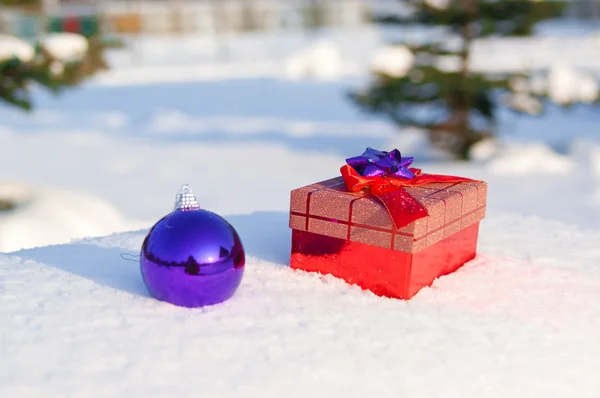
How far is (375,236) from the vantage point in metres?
2.34

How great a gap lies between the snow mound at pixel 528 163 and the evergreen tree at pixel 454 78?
488 mm

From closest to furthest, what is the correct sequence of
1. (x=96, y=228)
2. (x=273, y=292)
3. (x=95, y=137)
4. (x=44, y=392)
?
(x=44, y=392) → (x=273, y=292) → (x=96, y=228) → (x=95, y=137)

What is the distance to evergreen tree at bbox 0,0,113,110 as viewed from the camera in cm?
496

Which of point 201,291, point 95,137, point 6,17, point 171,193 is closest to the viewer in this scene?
point 201,291

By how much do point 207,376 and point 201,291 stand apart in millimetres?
405

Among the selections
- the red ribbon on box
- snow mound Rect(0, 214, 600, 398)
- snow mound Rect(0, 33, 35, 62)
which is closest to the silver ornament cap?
snow mound Rect(0, 214, 600, 398)

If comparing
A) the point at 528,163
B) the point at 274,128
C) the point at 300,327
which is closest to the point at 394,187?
the point at 300,327

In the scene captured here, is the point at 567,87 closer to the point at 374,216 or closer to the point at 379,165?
the point at 379,165

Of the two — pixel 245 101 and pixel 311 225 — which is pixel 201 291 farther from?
pixel 245 101

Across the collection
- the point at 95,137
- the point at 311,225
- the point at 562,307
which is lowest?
the point at 95,137

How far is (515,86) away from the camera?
768 centimetres

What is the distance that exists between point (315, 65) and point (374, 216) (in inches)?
541

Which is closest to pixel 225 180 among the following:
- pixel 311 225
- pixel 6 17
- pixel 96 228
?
pixel 96 228

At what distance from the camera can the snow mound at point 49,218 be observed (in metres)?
4.75
